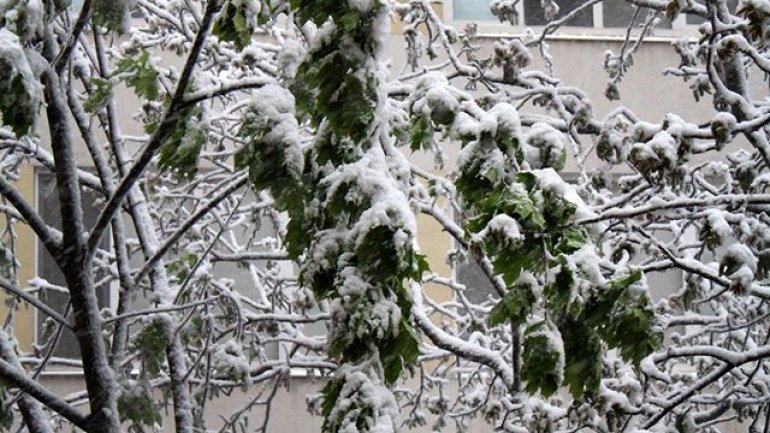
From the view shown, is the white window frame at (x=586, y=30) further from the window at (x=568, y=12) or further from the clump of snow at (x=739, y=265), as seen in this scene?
the clump of snow at (x=739, y=265)

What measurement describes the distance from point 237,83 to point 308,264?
115cm

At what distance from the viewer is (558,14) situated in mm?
13719

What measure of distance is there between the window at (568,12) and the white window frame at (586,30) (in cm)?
2

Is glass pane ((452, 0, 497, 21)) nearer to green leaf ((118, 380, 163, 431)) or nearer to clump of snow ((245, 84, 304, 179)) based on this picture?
green leaf ((118, 380, 163, 431))

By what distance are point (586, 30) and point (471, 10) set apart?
4.28ft

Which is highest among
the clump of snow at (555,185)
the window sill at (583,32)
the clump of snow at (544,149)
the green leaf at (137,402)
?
the window sill at (583,32)

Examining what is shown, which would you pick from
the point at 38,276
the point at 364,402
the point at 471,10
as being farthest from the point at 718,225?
the point at 38,276

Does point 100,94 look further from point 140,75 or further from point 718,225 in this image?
point 718,225

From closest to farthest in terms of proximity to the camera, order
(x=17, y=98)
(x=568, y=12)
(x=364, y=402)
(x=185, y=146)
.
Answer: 1. (x=364, y=402)
2. (x=17, y=98)
3. (x=185, y=146)
4. (x=568, y=12)

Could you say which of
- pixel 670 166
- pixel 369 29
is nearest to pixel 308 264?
pixel 369 29

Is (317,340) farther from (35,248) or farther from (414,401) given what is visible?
(35,248)

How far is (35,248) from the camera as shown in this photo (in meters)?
13.2

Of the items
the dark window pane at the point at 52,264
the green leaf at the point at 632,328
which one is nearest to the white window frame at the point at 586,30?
the dark window pane at the point at 52,264

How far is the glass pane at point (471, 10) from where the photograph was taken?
1364cm
